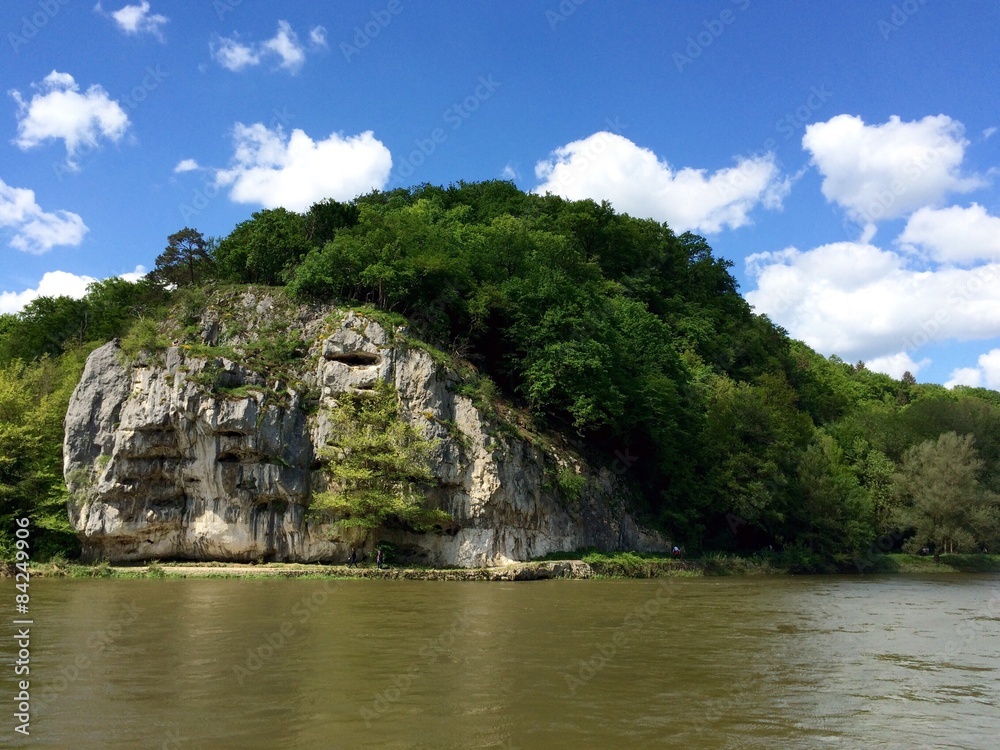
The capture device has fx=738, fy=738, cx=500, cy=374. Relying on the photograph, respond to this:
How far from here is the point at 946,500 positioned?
51438 mm

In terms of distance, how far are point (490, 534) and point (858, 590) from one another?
58.1 feet

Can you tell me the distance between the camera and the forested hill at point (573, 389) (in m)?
43.8

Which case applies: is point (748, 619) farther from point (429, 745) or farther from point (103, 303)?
point (103, 303)

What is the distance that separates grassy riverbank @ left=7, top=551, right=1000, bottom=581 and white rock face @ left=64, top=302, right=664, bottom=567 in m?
1.36

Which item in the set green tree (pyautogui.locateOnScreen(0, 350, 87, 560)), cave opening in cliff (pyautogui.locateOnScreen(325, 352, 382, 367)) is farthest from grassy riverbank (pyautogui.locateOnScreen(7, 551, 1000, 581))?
cave opening in cliff (pyautogui.locateOnScreen(325, 352, 382, 367))

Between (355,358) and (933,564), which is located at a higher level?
(355,358)

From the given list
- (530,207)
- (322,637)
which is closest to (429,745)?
(322,637)

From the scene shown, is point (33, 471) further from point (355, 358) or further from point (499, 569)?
point (499, 569)

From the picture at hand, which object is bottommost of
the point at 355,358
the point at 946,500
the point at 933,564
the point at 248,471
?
the point at 933,564

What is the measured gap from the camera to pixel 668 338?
6147 cm

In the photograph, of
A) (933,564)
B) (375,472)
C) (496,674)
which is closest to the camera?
(496,674)

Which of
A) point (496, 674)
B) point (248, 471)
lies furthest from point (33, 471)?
point (496, 674)

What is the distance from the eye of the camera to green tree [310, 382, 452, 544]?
36625mm

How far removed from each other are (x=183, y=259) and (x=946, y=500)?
2315 inches
